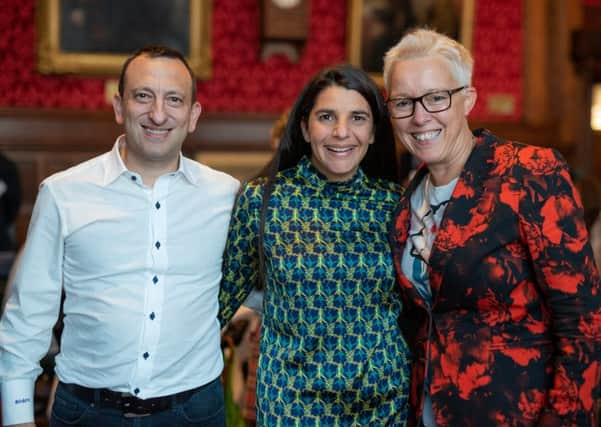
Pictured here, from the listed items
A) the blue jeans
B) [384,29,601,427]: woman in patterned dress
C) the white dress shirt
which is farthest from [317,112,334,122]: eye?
the blue jeans

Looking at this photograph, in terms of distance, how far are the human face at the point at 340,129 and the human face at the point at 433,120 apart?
177 millimetres

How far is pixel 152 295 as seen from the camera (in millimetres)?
2139

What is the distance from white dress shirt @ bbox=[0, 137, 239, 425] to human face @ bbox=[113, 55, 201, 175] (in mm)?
62

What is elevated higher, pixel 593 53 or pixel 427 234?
pixel 593 53

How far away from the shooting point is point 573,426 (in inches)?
74.9

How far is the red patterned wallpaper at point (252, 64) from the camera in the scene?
7.07 m

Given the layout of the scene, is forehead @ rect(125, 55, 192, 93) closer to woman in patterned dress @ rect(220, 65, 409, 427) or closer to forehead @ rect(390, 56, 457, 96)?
woman in patterned dress @ rect(220, 65, 409, 427)

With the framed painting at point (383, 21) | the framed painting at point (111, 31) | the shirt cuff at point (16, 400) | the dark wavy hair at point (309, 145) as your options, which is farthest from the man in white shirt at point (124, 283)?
the framed painting at point (383, 21)

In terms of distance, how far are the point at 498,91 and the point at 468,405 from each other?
683cm

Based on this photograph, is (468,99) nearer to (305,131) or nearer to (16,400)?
(305,131)

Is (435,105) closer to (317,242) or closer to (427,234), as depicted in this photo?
(427,234)

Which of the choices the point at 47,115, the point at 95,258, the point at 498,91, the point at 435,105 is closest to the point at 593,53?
the point at 498,91

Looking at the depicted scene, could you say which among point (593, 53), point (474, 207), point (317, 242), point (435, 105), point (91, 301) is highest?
point (593, 53)

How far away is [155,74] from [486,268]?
3.57ft
